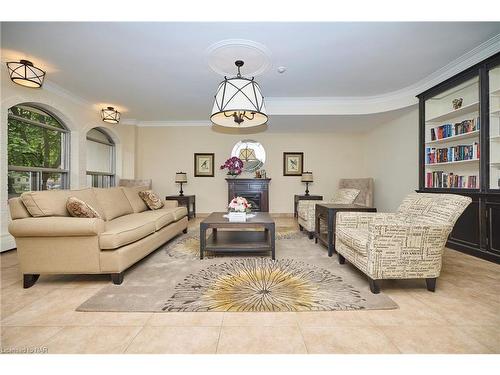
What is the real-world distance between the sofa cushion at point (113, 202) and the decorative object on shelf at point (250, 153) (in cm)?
325

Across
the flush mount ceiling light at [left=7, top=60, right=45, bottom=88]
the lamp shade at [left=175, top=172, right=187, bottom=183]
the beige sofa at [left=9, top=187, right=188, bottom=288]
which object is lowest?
the beige sofa at [left=9, top=187, right=188, bottom=288]

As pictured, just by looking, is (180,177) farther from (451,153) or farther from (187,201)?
(451,153)

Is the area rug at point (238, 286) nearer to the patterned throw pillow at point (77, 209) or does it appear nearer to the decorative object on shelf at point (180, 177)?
the patterned throw pillow at point (77, 209)

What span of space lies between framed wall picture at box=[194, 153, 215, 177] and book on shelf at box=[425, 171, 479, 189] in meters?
4.72

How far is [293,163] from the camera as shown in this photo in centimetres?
640

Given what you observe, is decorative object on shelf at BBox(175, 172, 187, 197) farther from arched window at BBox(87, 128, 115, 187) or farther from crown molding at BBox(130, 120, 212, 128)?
arched window at BBox(87, 128, 115, 187)

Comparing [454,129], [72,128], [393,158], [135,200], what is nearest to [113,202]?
[135,200]

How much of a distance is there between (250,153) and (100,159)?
12.1ft

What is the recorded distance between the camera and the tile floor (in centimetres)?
130

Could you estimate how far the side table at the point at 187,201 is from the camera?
5669mm

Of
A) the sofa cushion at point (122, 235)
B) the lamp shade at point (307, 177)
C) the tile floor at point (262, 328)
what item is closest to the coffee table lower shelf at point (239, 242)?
the sofa cushion at point (122, 235)

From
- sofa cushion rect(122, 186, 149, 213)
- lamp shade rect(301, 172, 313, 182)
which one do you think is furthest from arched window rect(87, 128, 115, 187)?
lamp shade rect(301, 172, 313, 182)
